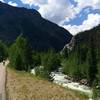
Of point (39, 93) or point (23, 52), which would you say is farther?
point (23, 52)

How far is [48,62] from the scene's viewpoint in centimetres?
16925

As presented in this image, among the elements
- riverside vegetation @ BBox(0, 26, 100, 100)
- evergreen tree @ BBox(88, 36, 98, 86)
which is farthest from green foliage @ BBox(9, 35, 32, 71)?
evergreen tree @ BBox(88, 36, 98, 86)

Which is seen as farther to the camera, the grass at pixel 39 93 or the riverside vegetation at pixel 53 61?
the riverside vegetation at pixel 53 61

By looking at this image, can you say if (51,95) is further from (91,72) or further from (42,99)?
(91,72)

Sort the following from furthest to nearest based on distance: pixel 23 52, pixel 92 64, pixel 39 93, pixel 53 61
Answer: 1. pixel 53 61
2. pixel 92 64
3. pixel 23 52
4. pixel 39 93

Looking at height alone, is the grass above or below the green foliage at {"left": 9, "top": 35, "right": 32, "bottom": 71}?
below

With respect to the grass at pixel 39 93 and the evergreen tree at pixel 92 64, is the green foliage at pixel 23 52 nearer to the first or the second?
the evergreen tree at pixel 92 64

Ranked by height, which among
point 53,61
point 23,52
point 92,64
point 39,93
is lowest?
point 39,93

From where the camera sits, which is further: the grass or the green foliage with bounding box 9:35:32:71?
the green foliage with bounding box 9:35:32:71

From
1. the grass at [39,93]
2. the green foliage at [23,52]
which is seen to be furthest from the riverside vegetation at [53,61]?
the grass at [39,93]

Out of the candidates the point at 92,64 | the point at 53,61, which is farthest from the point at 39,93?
the point at 53,61

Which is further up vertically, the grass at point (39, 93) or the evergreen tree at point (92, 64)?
the evergreen tree at point (92, 64)

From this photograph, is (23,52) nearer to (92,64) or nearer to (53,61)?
(92,64)

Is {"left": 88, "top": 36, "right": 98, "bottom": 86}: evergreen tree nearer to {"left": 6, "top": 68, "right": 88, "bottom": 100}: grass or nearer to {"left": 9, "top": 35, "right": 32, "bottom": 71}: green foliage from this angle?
{"left": 9, "top": 35, "right": 32, "bottom": 71}: green foliage
